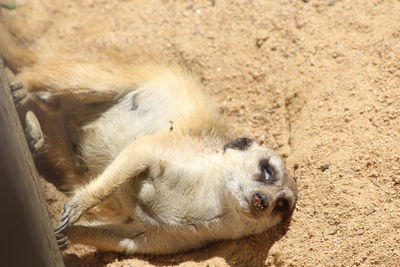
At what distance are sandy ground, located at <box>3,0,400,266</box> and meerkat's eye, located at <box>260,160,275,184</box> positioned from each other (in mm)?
183

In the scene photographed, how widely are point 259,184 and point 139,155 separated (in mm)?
585

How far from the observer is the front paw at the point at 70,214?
101 inches

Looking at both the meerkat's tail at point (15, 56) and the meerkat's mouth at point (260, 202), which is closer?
the meerkat's mouth at point (260, 202)

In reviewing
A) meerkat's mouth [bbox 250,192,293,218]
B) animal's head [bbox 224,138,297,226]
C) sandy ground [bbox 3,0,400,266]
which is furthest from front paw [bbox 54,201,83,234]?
meerkat's mouth [bbox 250,192,293,218]

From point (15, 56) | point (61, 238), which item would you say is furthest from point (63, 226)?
point (15, 56)

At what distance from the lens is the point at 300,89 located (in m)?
3.03

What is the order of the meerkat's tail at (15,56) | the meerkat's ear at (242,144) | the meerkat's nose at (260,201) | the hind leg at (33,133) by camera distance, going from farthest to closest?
the meerkat's tail at (15,56) < the hind leg at (33,133) < the meerkat's ear at (242,144) < the meerkat's nose at (260,201)

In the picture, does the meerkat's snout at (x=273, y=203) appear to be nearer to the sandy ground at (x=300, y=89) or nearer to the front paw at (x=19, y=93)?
the sandy ground at (x=300, y=89)

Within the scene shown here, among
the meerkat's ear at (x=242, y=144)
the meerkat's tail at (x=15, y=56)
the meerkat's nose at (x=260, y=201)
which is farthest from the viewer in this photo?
the meerkat's tail at (x=15, y=56)

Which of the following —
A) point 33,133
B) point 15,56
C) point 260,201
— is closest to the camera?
point 260,201

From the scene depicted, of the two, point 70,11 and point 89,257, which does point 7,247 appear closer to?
point 89,257

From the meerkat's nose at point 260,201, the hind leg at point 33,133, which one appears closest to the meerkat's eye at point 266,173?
the meerkat's nose at point 260,201

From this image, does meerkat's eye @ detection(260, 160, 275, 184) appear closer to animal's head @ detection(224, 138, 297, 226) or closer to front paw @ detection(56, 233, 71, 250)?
animal's head @ detection(224, 138, 297, 226)

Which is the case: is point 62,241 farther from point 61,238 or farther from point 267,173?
point 267,173
